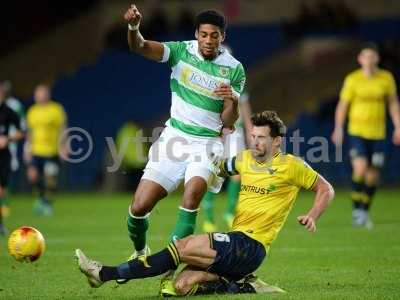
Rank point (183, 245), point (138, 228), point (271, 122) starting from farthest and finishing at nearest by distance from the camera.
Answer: point (138, 228) < point (271, 122) < point (183, 245)

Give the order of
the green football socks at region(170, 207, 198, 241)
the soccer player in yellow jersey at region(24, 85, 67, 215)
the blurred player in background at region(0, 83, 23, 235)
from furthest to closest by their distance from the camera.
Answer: the soccer player in yellow jersey at region(24, 85, 67, 215)
the blurred player in background at region(0, 83, 23, 235)
the green football socks at region(170, 207, 198, 241)

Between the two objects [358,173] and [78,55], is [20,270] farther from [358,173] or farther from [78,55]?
[78,55]

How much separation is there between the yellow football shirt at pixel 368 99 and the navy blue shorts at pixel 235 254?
24.8ft

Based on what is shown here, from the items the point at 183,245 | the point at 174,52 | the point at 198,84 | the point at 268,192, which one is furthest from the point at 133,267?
the point at 174,52

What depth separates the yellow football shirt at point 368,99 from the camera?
16250mm

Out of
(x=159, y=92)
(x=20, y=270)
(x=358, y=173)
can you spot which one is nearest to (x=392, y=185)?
(x=159, y=92)

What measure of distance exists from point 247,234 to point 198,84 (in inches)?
66.0

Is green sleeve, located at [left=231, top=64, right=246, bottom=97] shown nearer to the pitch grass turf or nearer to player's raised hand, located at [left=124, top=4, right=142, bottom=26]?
player's raised hand, located at [left=124, top=4, right=142, bottom=26]

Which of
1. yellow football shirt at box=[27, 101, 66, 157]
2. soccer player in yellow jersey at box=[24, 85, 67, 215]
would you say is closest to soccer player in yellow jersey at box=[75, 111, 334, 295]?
soccer player in yellow jersey at box=[24, 85, 67, 215]

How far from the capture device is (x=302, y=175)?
924 centimetres

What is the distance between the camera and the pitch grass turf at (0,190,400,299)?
30.8 ft

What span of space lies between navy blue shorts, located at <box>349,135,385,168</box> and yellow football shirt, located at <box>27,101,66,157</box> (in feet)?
25.5

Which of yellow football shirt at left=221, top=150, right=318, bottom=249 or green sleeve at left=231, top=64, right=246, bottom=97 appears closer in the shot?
yellow football shirt at left=221, top=150, right=318, bottom=249

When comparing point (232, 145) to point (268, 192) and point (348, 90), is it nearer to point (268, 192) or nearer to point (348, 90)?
point (348, 90)
